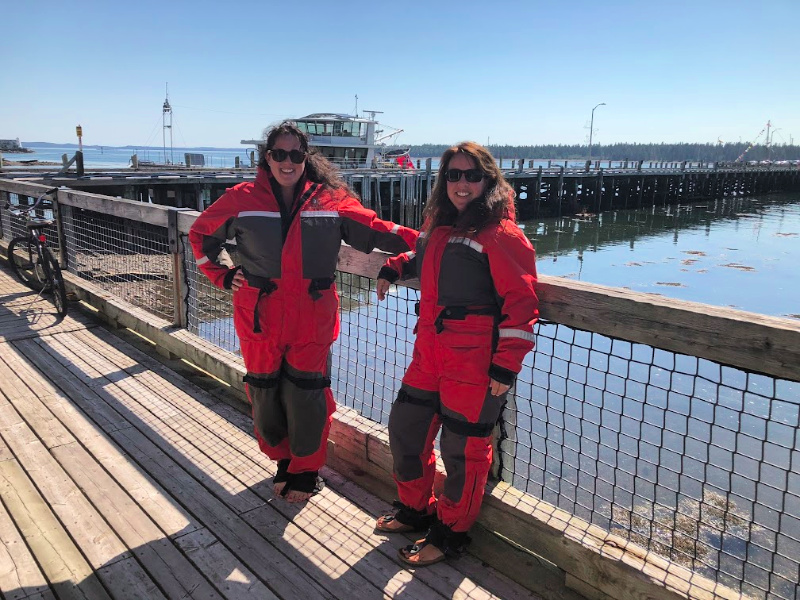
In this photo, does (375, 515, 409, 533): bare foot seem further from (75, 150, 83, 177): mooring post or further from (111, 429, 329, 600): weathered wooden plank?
(75, 150, 83, 177): mooring post

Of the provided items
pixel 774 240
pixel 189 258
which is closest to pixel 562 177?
pixel 774 240

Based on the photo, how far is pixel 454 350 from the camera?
218 cm

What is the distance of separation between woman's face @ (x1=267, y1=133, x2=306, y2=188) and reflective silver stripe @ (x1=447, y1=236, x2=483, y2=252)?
0.85 meters

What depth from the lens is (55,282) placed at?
5688 millimetres

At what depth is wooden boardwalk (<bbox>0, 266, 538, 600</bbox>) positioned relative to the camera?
2.20 metres

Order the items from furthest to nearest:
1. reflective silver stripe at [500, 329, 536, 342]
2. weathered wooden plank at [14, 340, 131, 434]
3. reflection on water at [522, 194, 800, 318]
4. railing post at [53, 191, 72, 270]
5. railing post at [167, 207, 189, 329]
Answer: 1. reflection on water at [522, 194, 800, 318]
2. railing post at [53, 191, 72, 270]
3. railing post at [167, 207, 189, 329]
4. weathered wooden plank at [14, 340, 131, 434]
5. reflective silver stripe at [500, 329, 536, 342]

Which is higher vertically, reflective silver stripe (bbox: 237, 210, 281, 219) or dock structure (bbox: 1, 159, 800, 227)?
reflective silver stripe (bbox: 237, 210, 281, 219)

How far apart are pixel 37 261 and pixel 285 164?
4.88 m

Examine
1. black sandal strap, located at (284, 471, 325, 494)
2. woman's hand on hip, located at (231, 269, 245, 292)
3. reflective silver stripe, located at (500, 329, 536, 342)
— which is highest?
woman's hand on hip, located at (231, 269, 245, 292)

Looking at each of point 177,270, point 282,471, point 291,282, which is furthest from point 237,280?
point 177,270

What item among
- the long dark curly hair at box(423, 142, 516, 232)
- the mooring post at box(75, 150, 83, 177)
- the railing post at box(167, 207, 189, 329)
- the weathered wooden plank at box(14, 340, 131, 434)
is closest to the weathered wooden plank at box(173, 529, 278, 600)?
the weathered wooden plank at box(14, 340, 131, 434)

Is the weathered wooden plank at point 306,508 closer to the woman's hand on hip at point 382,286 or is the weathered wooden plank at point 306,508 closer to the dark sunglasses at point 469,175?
the woman's hand on hip at point 382,286

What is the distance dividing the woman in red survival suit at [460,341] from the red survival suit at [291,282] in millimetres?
417

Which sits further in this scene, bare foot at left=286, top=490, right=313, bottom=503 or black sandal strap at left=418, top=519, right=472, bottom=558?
bare foot at left=286, top=490, right=313, bottom=503
